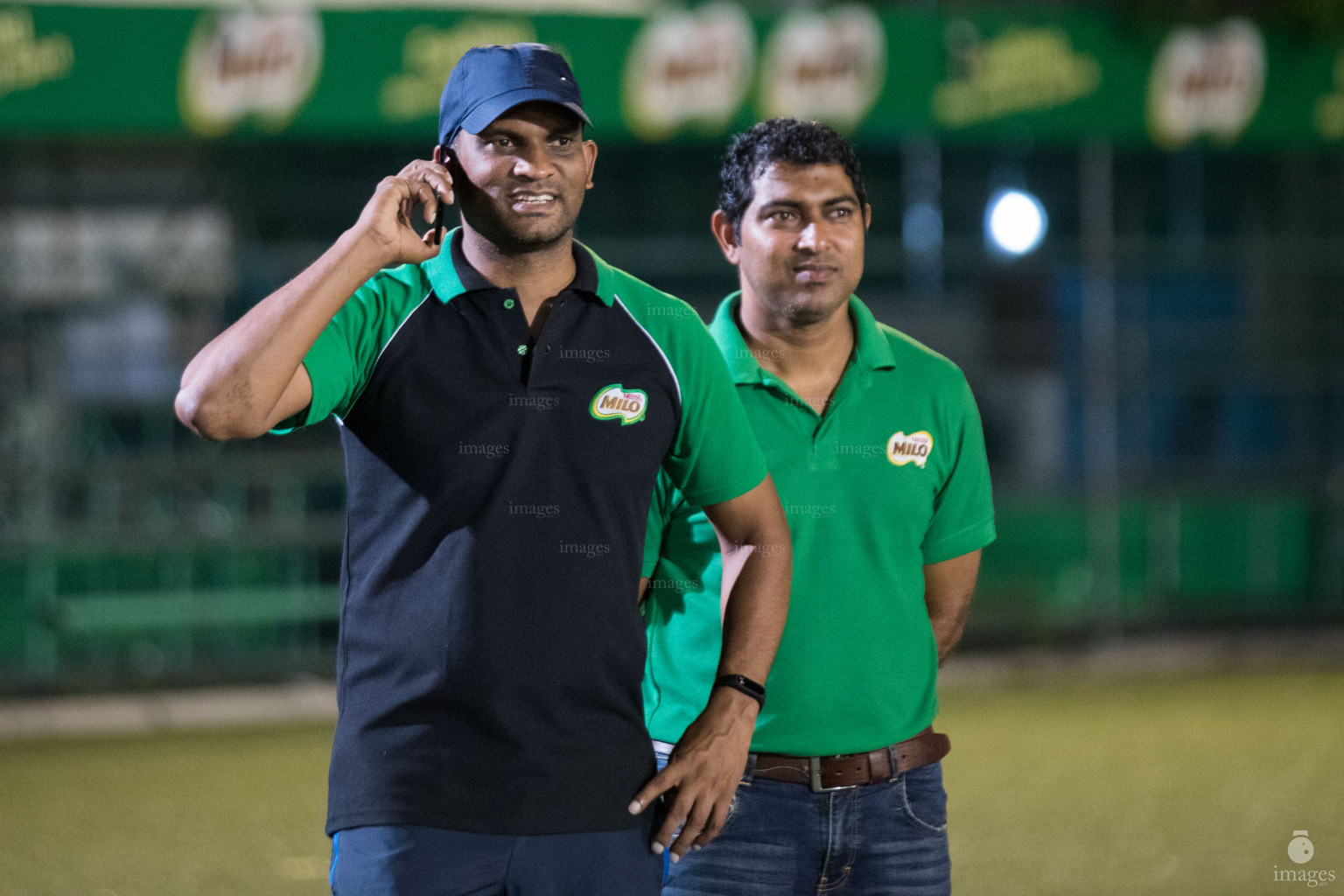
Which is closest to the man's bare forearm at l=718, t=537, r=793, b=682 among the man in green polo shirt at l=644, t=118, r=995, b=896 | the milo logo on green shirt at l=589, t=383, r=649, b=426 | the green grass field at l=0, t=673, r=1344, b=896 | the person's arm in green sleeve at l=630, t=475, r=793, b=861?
the person's arm in green sleeve at l=630, t=475, r=793, b=861

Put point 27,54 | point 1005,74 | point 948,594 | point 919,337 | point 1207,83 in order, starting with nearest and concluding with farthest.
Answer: point 948,594
point 27,54
point 1005,74
point 1207,83
point 919,337

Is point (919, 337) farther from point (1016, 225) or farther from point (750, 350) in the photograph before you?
point (750, 350)

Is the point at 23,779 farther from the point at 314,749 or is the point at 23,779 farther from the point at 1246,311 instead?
the point at 1246,311

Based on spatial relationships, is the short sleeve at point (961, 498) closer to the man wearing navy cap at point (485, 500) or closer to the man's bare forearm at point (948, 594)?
the man's bare forearm at point (948, 594)

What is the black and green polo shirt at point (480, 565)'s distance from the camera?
224 cm

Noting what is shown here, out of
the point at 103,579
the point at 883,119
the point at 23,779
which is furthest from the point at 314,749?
the point at 883,119

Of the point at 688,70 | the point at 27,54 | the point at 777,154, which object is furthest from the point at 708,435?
the point at 27,54

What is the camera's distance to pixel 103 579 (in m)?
10.1

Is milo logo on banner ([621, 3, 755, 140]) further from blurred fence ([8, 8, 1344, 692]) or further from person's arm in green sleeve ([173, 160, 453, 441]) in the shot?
person's arm in green sleeve ([173, 160, 453, 441])

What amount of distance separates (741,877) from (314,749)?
247 inches

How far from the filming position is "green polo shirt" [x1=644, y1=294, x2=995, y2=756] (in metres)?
2.91

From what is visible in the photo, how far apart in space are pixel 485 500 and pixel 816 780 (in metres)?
0.99

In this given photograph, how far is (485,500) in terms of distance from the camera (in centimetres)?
226

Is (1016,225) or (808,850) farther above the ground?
(1016,225)
